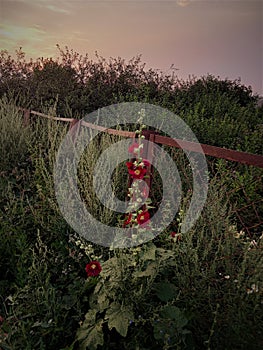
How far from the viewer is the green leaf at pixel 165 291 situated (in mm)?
2203

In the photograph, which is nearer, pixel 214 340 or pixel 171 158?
pixel 214 340

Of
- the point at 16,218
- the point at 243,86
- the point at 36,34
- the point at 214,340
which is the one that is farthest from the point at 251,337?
the point at 243,86

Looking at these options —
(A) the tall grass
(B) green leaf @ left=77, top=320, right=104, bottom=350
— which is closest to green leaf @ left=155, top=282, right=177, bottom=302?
(A) the tall grass

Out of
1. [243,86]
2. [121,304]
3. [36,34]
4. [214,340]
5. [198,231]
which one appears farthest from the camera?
[243,86]

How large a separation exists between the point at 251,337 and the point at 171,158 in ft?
7.24

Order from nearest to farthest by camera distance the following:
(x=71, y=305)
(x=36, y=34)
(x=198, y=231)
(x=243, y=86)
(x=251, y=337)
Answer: (x=251, y=337) → (x=71, y=305) → (x=198, y=231) → (x=36, y=34) → (x=243, y=86)

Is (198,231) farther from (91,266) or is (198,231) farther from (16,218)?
(16,218)

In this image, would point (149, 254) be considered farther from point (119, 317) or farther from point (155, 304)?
point (119, 317)

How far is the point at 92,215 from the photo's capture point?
3.41 meters

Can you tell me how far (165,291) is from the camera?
2.24 m

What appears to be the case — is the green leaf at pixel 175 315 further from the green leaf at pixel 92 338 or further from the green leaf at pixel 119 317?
the green leaf at pixel 92 338

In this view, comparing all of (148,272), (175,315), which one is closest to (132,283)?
(148,272)

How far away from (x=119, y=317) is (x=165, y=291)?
12.9 inches

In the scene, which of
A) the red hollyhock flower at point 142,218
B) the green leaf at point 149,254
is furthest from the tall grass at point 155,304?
the red hollyhock flower at point 142,218
